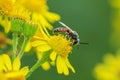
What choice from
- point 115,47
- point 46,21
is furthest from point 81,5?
point 46,21

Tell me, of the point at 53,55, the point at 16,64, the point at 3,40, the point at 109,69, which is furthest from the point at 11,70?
the point at 109,69

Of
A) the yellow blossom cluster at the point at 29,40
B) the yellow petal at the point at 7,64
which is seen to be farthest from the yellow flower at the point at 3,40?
the yellow petal at the point at 7,64

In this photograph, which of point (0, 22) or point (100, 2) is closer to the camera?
point (0, 22)

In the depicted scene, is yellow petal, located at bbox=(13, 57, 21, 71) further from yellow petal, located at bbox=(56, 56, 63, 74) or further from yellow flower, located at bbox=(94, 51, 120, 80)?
yellow flower, located at bbox=(94, 51, 120, 80)

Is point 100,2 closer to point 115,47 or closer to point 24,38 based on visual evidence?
point 115,47

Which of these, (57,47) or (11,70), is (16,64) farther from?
(57,47)

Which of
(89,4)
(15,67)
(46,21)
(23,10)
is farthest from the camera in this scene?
(89,4)
